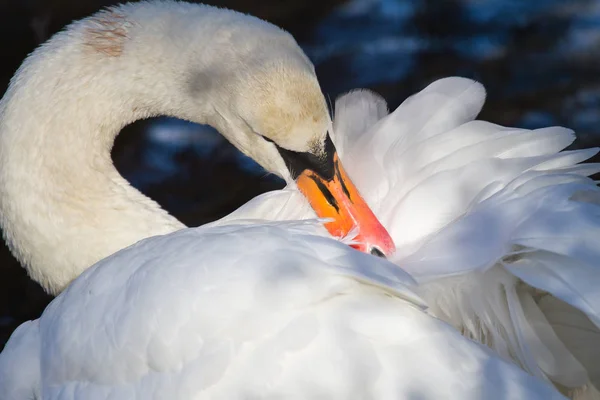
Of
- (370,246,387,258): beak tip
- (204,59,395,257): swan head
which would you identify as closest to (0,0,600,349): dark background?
(204,59,395,257): swan head

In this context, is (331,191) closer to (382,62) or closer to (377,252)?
(377,252)

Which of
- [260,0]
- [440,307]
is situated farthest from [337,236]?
[260,0]

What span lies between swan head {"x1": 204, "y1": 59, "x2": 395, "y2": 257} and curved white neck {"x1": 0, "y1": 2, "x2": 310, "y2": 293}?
12 cm

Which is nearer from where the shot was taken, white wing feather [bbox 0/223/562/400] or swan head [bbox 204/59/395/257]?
white wing feather [bbox 0/223/562/400]

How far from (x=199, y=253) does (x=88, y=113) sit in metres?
1.04

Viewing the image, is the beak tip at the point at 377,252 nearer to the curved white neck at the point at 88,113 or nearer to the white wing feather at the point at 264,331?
the white wing feather at the point at 264,331

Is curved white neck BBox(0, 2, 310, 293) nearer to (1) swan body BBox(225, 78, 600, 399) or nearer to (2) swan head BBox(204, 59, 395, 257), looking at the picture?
(2) swan head BBox(204, 59, 395, 257)

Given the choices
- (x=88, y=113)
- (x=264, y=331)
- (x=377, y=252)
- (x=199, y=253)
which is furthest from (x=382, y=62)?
(x=264, y=331)

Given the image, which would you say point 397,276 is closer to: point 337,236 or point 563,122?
point 337,236

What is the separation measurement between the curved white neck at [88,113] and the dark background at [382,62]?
1979mm

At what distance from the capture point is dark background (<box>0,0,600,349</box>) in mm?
5449

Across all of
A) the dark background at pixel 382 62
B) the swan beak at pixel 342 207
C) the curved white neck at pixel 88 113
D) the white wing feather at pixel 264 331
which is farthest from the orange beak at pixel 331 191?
the dark background at pixel 382 62

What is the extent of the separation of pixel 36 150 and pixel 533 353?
5.40 ft

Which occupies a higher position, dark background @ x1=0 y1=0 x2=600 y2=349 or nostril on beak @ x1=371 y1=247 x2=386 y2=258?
nostril on beak @ x1=371 y1=247 x2=386 y2=258
